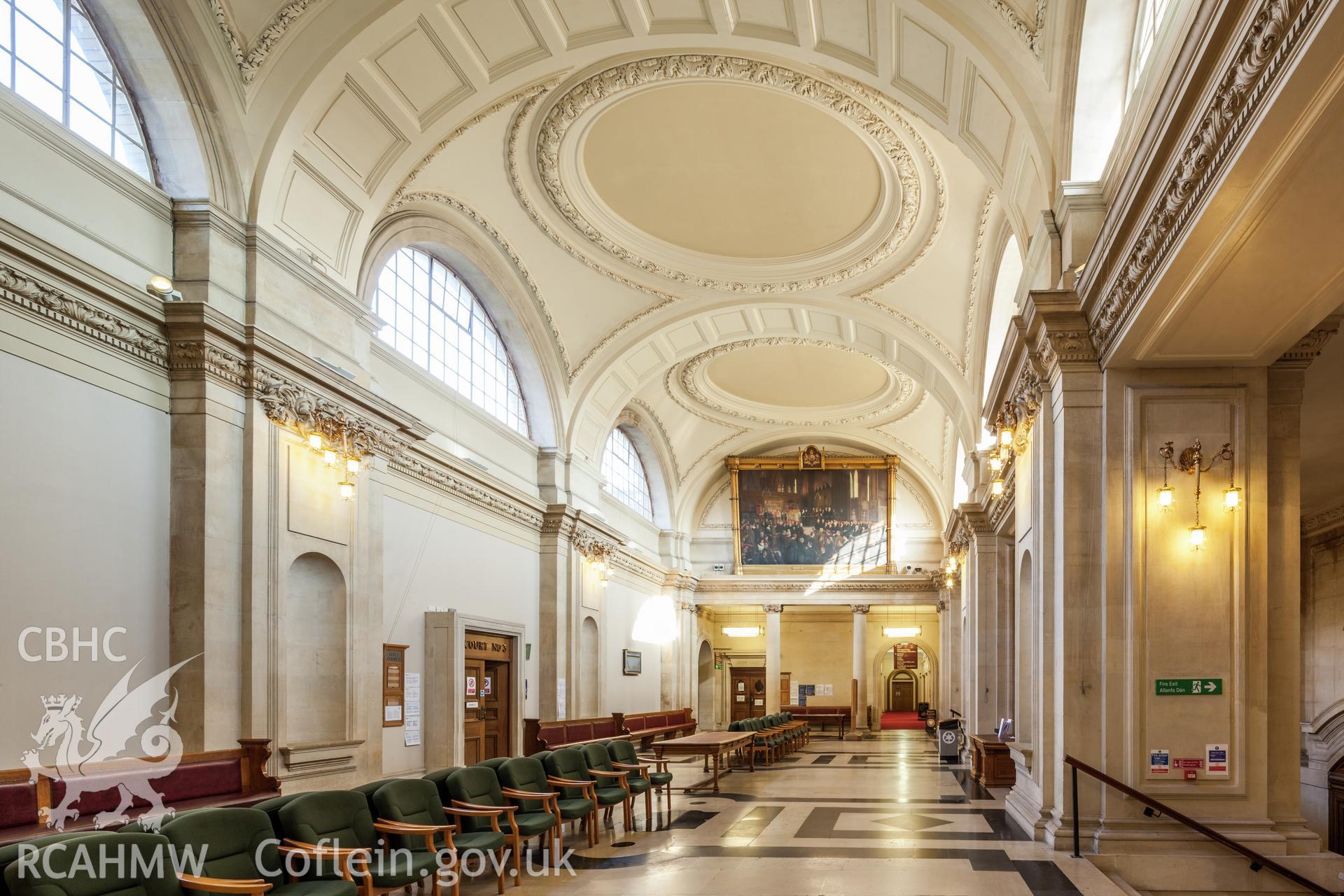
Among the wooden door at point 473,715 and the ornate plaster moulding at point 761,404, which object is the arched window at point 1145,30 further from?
the ornate plaster moulding at point 761,404

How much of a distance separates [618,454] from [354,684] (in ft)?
47.2

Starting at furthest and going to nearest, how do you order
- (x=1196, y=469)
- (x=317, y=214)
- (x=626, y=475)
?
(x=626, y=475)
(x=317, y=214)
(x=1196, y=469)

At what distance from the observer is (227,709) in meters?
8.71

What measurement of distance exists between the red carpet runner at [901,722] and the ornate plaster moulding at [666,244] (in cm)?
1961

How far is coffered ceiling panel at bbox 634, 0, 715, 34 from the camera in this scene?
1059cm

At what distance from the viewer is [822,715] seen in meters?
31.6

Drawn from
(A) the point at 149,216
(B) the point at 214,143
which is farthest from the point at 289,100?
(A) the point at 149,216

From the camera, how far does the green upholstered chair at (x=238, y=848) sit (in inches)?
213

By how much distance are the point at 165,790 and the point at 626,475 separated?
59.0ft

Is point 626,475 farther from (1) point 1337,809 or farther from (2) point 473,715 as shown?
(1) point 1337,809

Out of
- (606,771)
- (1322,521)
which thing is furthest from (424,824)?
(1322,521)

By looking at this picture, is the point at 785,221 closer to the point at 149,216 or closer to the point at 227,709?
the point at 149,216

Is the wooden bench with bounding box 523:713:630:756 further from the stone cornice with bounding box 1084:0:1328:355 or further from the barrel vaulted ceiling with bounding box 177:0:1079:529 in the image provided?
the stone cornice with bounding box 1084:0:1328:355

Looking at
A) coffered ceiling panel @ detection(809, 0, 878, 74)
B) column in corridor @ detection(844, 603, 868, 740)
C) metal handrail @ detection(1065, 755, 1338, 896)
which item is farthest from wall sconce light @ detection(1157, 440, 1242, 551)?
column in corridor @ detection(844, 603, 868, 740)
